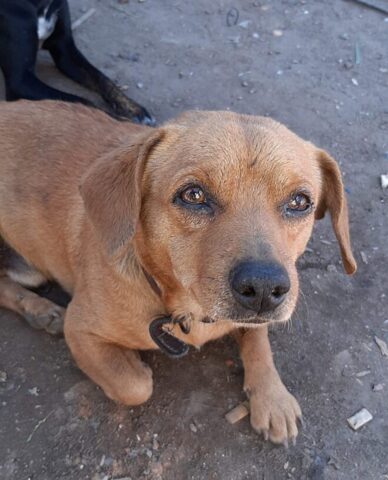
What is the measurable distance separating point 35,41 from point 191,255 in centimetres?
357

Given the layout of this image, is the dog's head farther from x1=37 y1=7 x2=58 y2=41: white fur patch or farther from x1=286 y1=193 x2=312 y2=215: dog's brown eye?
x1=37 y1=7 x2=58 y2=41: white fur patch

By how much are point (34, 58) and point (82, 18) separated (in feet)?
4.57

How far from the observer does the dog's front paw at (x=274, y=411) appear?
340 centimetres

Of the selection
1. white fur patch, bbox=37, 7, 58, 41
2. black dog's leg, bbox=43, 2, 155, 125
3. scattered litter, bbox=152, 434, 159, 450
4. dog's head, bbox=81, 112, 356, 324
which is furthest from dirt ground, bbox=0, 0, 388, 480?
dog's head, bbox=81, 112, 356, 324

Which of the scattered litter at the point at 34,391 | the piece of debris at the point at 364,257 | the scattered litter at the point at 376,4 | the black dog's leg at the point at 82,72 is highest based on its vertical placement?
the scattered litter at the point at 376,4

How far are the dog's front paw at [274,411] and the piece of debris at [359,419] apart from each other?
0.32m

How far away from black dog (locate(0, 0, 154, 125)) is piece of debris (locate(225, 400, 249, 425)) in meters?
2.83

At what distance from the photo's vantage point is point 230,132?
9.23ft

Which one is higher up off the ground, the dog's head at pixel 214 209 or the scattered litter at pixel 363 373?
the dog's head at pixel 214 209

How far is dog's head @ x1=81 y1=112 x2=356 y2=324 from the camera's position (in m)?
2.52

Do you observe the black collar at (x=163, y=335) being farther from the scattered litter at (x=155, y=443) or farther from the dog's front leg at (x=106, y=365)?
the scattered litter at (x=155, y=443)

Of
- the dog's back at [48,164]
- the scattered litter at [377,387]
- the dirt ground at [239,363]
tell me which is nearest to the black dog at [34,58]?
the dirt ground at [239,363]

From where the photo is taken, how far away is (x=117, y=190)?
2811 mm

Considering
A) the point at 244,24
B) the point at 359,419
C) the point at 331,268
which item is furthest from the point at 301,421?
the point at 244,24
